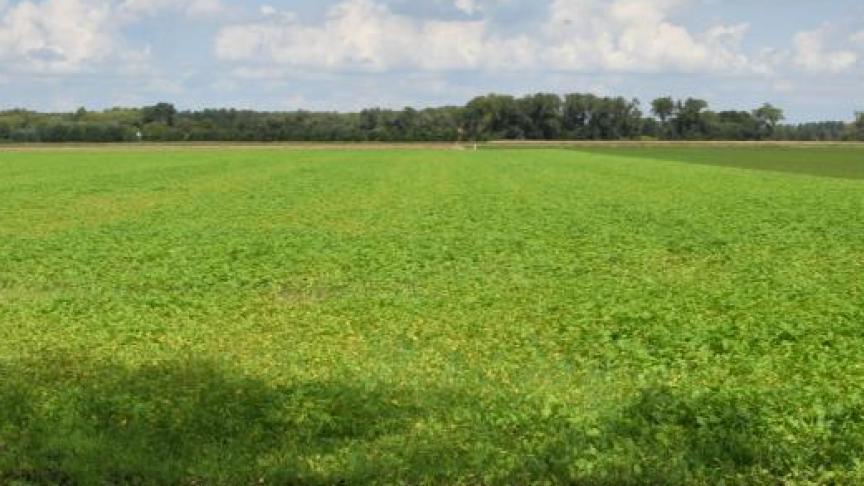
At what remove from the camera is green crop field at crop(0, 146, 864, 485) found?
266 inches

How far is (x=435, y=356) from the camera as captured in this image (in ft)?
33.2

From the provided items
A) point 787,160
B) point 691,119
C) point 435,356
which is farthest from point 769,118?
point 435,356

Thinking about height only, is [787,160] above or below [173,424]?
below

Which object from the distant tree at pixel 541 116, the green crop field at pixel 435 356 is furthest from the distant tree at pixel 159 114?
the green crop field at pixel 435 356

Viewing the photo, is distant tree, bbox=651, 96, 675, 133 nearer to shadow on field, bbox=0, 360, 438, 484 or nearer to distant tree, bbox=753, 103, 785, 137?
distant tree, bbox=753, 103, 785, 137

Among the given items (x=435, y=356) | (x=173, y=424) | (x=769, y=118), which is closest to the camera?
(x=173, y=424)

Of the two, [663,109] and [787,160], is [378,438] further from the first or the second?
[663,109]

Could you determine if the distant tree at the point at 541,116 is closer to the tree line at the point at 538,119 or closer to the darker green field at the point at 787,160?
the tree line at the point at 538,119

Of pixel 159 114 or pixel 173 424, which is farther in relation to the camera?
pixel 159 114

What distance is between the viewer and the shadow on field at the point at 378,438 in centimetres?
652

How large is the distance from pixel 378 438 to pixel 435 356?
2871 millimetres

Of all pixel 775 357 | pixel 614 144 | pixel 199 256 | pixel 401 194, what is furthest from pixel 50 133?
pixel 775 357

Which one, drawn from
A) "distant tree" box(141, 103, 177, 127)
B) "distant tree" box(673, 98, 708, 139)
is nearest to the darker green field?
→ "distant tree" box(673, 98, 708, 139)

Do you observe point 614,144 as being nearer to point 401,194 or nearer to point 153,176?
point 153,176
